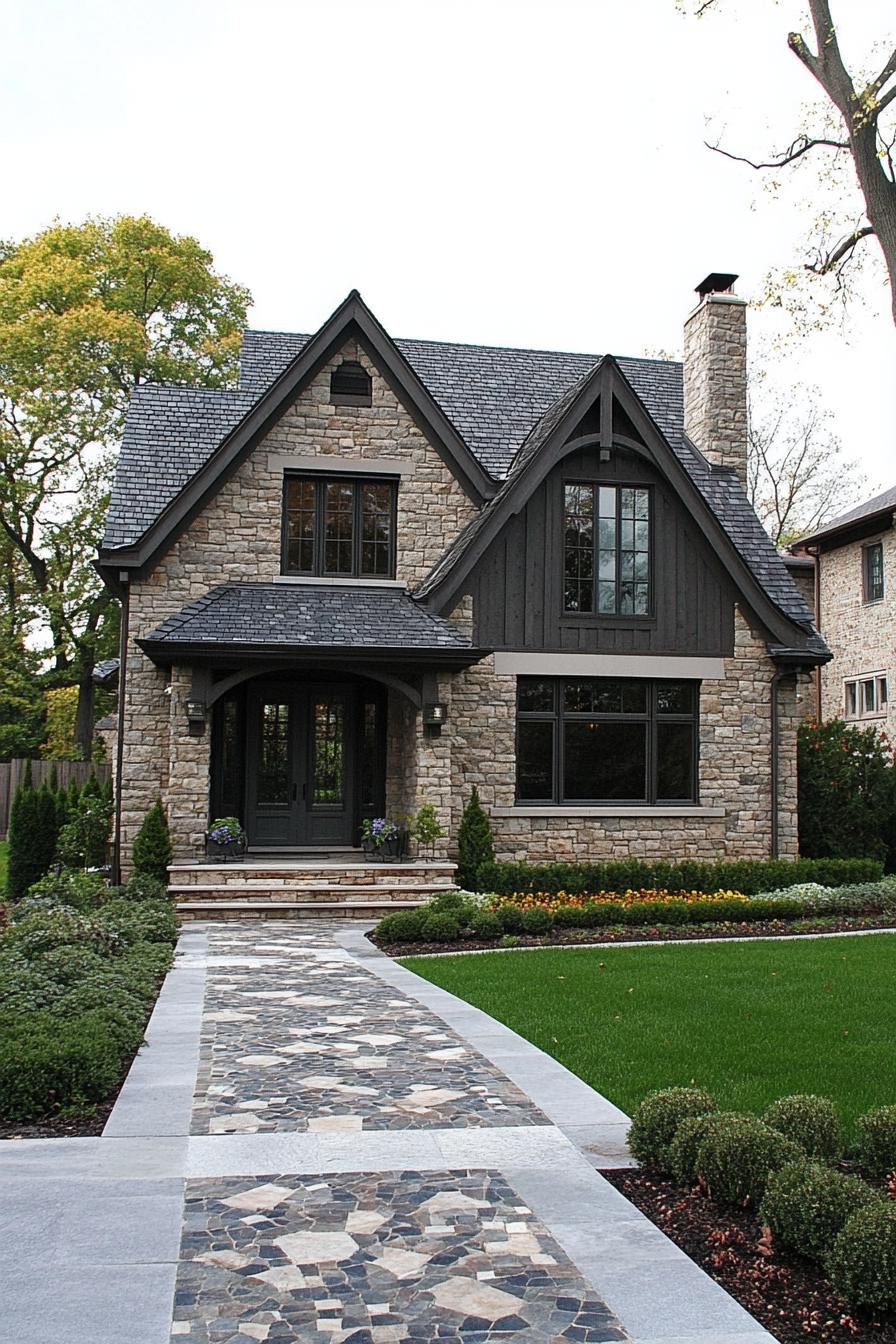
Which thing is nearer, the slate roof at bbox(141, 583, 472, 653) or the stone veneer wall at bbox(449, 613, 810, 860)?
the slate roof at bbox(141, 583, 472, 653)

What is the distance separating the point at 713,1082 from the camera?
7.36m

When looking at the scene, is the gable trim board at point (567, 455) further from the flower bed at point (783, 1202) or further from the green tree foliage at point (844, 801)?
the flower bed at point (783, 1202)

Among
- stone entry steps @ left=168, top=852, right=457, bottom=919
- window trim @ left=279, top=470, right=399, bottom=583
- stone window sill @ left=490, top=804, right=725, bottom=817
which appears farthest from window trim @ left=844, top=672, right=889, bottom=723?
stone entry steps @ left=168, top=852, right=457, bottom=919

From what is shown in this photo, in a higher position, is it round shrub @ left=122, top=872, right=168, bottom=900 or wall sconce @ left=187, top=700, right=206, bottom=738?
wall sconce @ left=187, top=700, right=206, bottom=738

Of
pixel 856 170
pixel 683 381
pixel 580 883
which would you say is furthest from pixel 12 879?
pixel 856 170

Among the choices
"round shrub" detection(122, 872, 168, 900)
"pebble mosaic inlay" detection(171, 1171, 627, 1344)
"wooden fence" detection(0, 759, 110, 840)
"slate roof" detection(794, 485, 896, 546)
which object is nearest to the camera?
"pebble mosaic inlay" detection(171, 1171, 627, 1344)

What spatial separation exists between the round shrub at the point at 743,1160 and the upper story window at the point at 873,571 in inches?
1069

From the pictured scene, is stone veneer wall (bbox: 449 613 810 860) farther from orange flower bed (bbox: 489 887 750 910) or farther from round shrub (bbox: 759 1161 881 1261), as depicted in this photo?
round shrub (bbox: 759 1161 881 1261)

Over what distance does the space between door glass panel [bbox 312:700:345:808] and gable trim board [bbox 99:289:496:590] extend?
3401 mm

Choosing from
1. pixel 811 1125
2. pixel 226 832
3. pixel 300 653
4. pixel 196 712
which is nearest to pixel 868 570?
pixel 300 653

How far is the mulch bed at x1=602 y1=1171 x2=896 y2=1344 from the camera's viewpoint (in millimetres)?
4352

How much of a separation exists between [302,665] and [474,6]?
9719mm

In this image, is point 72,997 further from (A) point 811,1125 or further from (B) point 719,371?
(B) point 719,371

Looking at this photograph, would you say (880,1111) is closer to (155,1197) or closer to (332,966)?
(155,1197)
